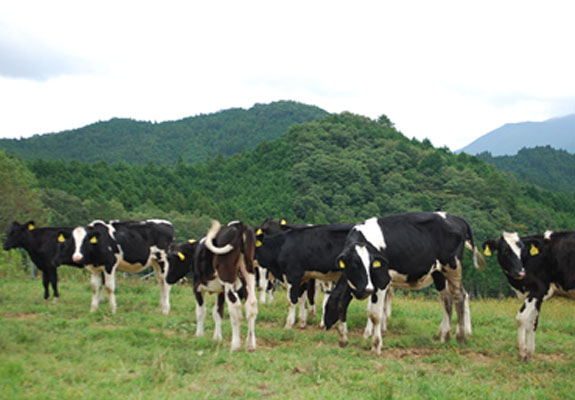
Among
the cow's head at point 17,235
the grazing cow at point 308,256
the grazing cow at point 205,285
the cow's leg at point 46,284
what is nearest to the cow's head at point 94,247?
the cow's leg at point 46,284

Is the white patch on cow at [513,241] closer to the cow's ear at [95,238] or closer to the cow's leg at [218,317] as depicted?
the cow's leg at [218,317]

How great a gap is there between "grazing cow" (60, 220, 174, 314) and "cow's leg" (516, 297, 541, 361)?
329 inches

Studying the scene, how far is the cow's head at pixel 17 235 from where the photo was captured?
1517cm

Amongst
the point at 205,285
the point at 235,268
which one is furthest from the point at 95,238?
the point at 235,268

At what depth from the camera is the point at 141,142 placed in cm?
17575

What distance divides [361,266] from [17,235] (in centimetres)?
1096

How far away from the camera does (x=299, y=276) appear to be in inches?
476

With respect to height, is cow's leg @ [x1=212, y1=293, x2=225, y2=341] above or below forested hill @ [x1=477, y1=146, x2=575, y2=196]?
below

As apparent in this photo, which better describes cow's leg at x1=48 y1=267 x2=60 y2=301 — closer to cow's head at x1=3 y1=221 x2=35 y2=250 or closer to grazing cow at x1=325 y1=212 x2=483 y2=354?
cow's head at x1=3 y1=221 x2=35 y2=250

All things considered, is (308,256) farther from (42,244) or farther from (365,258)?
(42,244)

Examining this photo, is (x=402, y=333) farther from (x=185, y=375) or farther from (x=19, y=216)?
(x=19, y=216)

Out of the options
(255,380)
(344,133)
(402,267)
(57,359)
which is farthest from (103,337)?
(344,133)

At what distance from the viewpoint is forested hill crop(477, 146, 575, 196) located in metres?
172

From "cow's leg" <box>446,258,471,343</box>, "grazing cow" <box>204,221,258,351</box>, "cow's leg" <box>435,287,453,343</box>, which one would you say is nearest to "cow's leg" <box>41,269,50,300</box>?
"grazing cow" <box>204,221,258,351</box>
